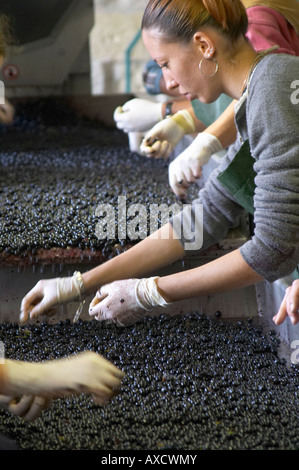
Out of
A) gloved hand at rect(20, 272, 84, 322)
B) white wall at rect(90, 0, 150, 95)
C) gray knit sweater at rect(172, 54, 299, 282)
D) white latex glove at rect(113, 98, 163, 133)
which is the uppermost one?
gray knit sweater at rect(172, 54, 299, 282)

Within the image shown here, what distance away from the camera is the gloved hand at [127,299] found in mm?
1535

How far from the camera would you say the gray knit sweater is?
1.28 meters

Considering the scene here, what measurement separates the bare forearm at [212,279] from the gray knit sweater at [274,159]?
31 mm

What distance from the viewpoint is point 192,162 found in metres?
1.96

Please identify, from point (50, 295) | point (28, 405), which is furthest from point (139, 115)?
point (28, 405)

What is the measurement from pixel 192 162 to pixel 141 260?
418mm

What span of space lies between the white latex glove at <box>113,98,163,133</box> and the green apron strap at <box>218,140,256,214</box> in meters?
1.19

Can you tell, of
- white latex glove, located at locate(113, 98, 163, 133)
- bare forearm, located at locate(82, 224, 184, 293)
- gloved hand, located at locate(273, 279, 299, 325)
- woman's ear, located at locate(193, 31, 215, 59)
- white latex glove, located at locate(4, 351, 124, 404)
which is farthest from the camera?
white latex glove, located at locate(113, 98, 163, 133)

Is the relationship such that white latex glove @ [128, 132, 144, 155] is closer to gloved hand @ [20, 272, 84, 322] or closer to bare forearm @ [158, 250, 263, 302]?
gloved hand @ [20, 272, 84, 322]

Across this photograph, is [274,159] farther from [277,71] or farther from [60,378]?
[60,378]

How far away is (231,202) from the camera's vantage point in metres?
1.73

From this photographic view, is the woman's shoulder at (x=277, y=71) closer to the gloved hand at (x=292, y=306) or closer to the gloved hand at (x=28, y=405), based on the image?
the gloved hand at (x=292, y=306)

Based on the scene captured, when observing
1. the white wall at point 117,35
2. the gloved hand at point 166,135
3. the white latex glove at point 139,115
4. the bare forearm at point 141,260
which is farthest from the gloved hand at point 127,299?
the white wall at point 117,35

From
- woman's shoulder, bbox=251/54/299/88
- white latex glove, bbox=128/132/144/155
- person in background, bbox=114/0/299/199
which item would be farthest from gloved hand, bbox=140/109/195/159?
woman's shoulder, bbox=251/54/299/88
